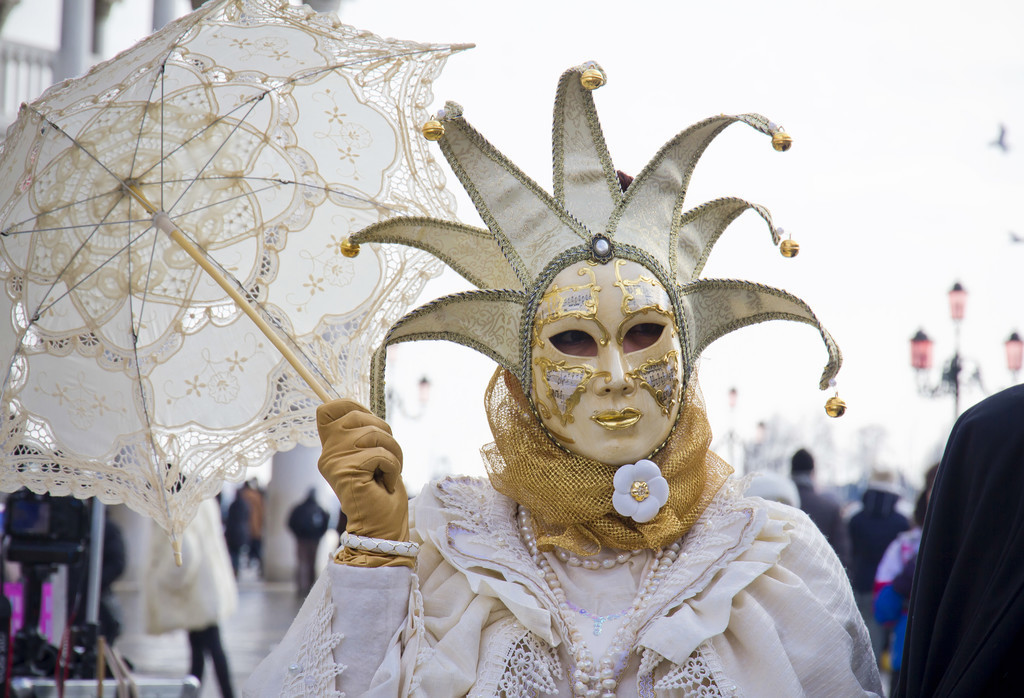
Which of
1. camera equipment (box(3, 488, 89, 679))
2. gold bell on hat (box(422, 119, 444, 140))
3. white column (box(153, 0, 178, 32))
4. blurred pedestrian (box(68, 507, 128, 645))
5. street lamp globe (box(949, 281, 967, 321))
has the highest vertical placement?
white column (box(153, 0, 178, 32))

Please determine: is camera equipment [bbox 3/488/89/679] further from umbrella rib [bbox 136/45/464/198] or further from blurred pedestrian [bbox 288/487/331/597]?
blurred pedestrian [bbox 288/487/331/597]

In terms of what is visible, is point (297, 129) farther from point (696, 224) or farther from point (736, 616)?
point (736, 616)

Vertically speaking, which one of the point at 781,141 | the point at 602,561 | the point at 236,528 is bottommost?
the point at 236,528

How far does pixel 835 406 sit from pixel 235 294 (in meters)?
1.39

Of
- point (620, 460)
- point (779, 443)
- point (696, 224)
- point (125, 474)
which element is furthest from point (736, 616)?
point (779, 443)

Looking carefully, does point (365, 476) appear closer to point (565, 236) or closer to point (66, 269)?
point (565, 236)

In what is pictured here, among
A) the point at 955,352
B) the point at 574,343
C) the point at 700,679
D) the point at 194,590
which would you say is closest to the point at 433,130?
the point at 574,343

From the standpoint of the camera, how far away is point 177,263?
2736 mm

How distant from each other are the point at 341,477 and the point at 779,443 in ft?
126

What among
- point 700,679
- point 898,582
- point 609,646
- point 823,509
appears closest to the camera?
point 700,679

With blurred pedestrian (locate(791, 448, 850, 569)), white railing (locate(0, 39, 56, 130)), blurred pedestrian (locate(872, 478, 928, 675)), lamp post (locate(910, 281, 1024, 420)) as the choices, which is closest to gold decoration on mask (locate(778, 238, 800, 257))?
blurred pedestrian (locate(872, 478, 928, 675))

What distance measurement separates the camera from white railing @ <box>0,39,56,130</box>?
39.4 feet

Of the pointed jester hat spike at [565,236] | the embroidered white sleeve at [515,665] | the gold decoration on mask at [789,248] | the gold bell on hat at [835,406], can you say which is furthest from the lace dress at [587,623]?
the gold decoration on mask at [789,248]

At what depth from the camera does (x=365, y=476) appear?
2023mm
